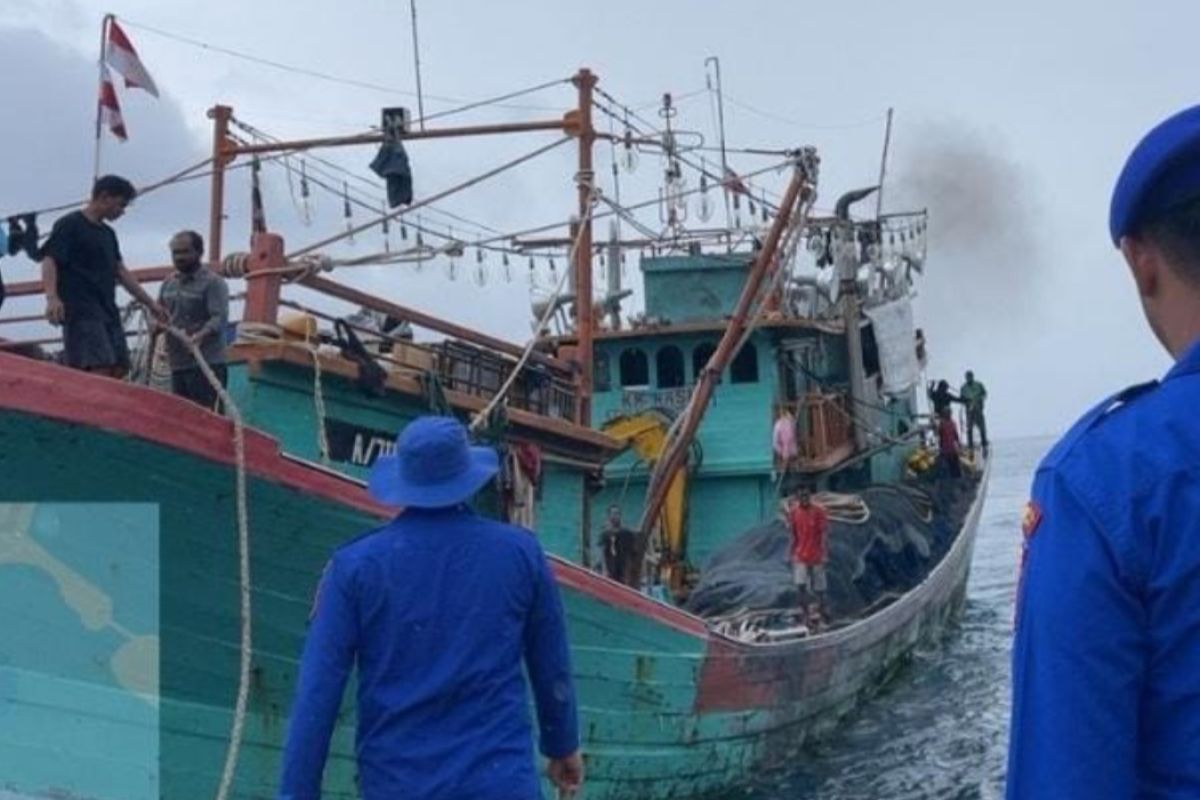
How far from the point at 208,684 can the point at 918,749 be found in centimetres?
841

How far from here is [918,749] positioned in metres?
14.6

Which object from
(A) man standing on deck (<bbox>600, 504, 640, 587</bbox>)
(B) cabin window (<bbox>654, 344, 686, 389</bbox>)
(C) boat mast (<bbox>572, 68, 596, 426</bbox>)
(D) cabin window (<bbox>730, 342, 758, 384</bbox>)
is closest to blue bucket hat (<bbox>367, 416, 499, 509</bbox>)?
(C) boat mast (<bbox>572, 68, 596, 426</bbox>)

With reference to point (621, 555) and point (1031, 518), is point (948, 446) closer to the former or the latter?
point (621, 555)

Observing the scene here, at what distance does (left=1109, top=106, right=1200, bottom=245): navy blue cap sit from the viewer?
1.78 meters

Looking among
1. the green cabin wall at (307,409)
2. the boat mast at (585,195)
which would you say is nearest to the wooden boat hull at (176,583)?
the green cabin wall at (307,409)

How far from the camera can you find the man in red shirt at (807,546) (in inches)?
544

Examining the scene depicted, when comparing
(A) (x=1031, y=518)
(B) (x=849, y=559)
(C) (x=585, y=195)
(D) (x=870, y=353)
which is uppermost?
(D) (x=870, y=353)

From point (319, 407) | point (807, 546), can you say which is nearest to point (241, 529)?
point (319, 407)

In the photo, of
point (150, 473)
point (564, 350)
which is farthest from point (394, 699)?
point (564, 350)

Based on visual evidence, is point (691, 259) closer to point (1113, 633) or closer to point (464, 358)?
point (464, 358)

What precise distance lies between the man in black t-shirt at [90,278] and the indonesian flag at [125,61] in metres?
3.87

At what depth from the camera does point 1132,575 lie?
171 cm

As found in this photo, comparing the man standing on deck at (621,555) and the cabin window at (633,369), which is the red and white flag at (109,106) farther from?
the cabin window at (633,369)

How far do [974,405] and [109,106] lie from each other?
59.8 ft
